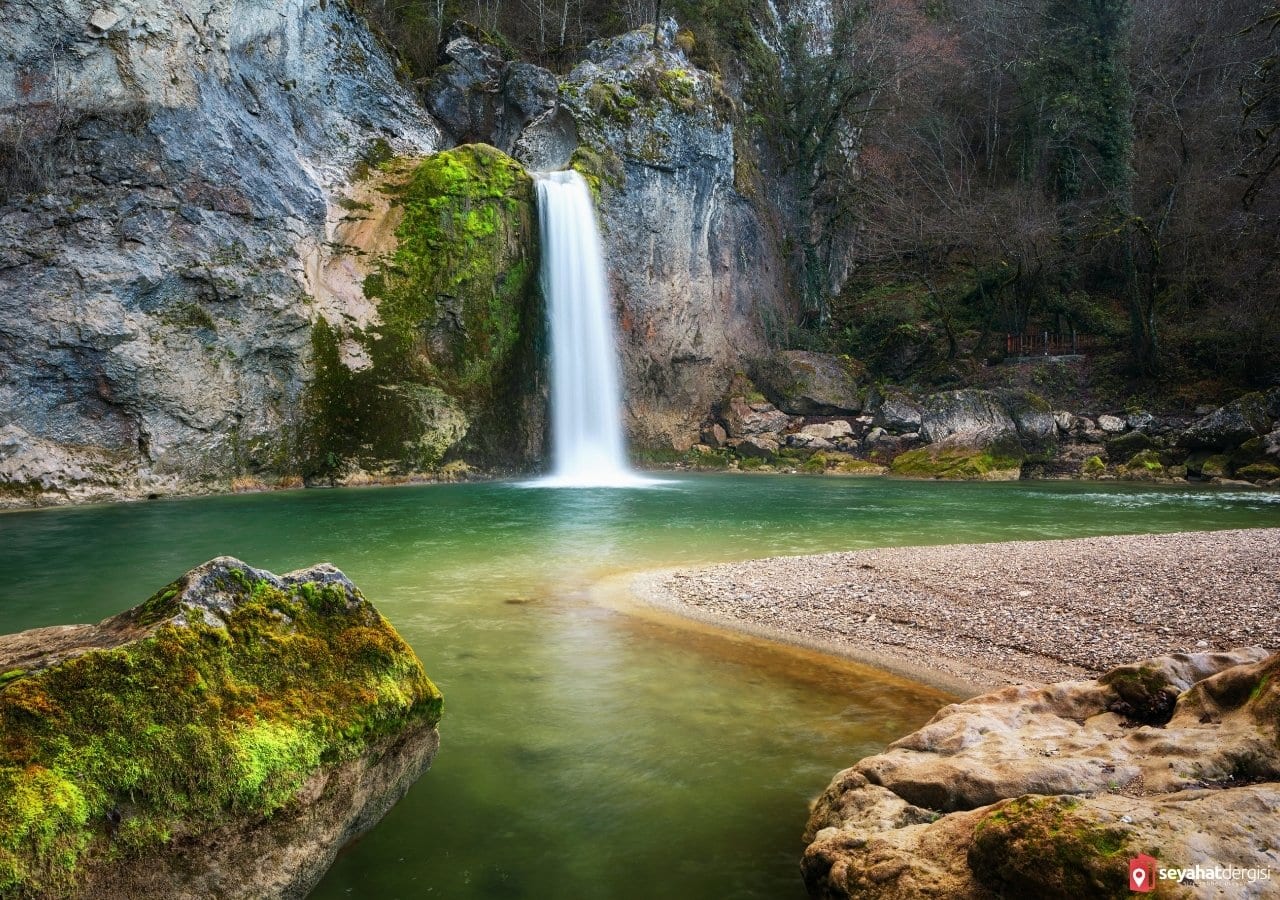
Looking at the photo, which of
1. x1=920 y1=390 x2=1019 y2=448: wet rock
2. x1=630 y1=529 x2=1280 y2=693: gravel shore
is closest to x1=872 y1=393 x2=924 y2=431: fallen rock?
x1=920 y1=390 x2=1019 y2=448: wet rock

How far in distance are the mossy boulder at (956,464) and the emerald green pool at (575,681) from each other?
857 centimetres

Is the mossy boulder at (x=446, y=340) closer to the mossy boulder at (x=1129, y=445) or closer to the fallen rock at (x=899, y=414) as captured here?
the fallen rock at (x=899, y=414)

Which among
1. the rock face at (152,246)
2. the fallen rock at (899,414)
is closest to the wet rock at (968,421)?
the fallen rock at (899,414)

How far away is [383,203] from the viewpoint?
23.5 meters

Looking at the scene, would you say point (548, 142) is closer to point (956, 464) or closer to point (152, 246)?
point (152, 246)

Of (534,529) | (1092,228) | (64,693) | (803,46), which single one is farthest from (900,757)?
(803,46)

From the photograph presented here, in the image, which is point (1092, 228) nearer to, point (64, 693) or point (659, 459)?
point (659, 459)

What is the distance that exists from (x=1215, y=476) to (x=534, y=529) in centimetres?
1926

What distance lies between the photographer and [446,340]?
78.5 ft

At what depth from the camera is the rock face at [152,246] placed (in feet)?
56.3

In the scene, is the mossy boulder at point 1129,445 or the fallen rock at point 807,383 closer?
the mossy boulder at point 1129,445

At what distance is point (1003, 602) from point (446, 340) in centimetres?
2015

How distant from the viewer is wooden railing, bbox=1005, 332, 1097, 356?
28812 mm

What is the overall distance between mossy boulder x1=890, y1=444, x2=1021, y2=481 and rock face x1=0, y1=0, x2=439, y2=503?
1911 centimetres
